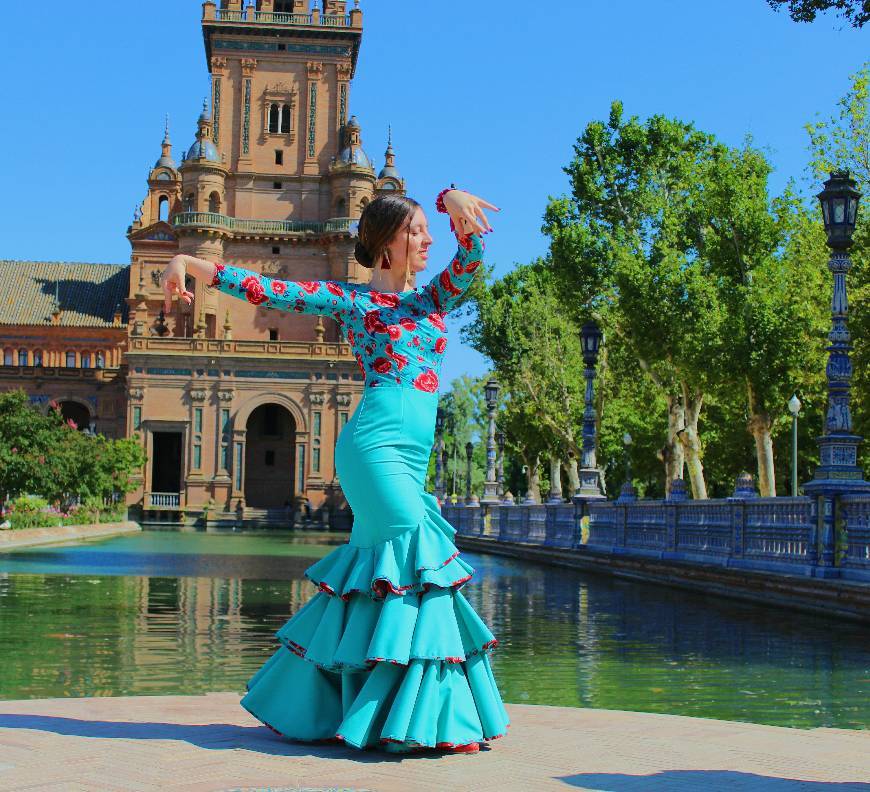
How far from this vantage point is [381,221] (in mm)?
5785

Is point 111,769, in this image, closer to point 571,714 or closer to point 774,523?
point 571,714

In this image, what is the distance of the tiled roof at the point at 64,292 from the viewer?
85438mm

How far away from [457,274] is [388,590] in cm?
144

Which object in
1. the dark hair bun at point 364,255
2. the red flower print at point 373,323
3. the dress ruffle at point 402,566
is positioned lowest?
the dress ruffle at point 402,566

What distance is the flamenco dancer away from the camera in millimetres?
5117

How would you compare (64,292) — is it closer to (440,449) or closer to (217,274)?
(440,449)

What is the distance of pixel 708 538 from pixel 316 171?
178 feet

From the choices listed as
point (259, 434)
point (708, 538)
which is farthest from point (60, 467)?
point (259, 434)

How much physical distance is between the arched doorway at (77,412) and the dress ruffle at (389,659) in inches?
3112

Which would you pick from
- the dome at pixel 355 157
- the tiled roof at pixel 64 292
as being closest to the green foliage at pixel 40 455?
the dome at pixel 355 157

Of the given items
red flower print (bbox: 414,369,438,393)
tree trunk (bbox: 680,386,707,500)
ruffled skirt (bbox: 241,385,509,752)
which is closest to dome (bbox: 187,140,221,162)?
tree trunk (bbox: 680,386,707,500)

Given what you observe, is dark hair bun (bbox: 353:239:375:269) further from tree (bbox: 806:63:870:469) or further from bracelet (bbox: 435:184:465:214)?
tree (bbox: 806:63:870:469)

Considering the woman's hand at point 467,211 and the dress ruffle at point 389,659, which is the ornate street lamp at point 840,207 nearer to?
the woman's hand at point 467,211

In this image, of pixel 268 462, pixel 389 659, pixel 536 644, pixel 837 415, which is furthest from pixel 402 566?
pixel 268 462
